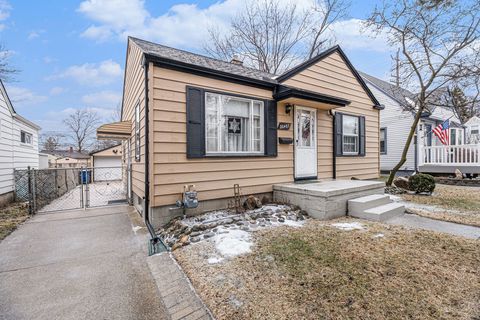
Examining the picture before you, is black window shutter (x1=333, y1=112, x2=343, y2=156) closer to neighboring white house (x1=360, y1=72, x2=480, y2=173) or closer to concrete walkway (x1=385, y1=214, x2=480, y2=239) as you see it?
concrete walkway (x1=385, y1=214, x2=480, y2=239)

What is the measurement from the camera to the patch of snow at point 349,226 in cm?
410

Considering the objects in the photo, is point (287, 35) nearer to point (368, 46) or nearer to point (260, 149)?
point (368, 46)

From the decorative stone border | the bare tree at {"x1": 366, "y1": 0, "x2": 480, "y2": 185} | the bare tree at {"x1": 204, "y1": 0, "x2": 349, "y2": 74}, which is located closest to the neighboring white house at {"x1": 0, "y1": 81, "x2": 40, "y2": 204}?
the bare tree at {"x1": 204, "y1": 0, "x2": 349, "y2": 74}

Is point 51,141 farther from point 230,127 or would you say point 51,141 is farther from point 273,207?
point 273,207

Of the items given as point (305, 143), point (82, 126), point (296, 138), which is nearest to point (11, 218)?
point (296, 138)

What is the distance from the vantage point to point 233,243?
3.38 metres

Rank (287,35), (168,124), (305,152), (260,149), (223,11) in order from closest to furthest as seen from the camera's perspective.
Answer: (168,124) → (260,149) → (305,152) → (223,11) → (287,35)

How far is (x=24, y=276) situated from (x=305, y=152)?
611 cm

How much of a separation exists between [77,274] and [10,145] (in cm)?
775

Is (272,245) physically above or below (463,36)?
below

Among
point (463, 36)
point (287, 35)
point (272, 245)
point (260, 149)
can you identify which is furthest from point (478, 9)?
point (287, 35)

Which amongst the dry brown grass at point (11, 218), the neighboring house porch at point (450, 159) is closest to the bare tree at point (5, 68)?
the dry brown grass at point (11, 218)

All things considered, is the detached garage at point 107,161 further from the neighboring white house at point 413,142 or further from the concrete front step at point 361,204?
the neighboring white house at point 413,142

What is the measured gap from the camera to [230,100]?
5.29 metres
